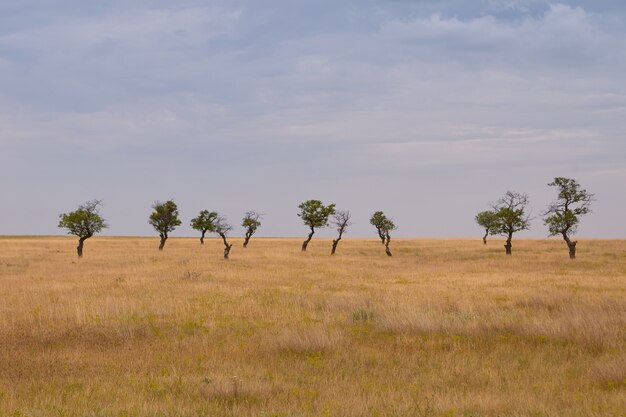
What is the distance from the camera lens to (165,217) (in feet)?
262

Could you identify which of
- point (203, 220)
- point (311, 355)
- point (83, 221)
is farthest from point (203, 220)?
point (311, 355)

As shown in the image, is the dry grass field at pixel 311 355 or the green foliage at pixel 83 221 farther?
the green foliage at pixel 83 221

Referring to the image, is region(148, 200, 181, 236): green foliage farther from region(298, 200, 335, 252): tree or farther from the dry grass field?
the dry grass field

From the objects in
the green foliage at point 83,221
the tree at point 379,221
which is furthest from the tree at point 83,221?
the tree at point 379,221

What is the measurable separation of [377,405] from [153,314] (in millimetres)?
10772

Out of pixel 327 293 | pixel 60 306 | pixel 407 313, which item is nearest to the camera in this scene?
pixel 407 313

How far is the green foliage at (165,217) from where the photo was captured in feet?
262

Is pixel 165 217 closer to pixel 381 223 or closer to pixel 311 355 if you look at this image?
pixel 381 223

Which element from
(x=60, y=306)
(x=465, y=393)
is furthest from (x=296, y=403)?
(x=60, y=306)

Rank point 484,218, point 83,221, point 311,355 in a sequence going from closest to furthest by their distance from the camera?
point 311,355
point 83,221
point 484,218

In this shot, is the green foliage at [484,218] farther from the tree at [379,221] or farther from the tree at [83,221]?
the tree at [83,221]

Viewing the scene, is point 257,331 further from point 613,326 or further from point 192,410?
point 613,326

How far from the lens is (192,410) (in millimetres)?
8016

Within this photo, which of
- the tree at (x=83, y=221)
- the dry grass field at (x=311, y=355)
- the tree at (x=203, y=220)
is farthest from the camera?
the tree at (x=203, y=220)
